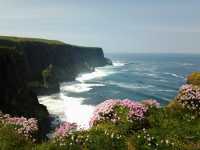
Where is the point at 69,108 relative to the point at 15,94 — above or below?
below

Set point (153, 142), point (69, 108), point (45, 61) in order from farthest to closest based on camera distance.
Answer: point (45, 61), point (69, 108), point (153, 142)

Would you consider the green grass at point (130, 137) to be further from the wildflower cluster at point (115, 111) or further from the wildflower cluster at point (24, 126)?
the wildflower cluster at point (24, 126)

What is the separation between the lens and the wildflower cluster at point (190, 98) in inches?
682

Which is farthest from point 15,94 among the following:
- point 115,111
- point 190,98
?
point 115,111

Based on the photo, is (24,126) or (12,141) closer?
(12,141)

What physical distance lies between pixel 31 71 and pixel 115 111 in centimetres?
9986

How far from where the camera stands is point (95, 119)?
1608 centimetres

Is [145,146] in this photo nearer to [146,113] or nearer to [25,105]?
[146,113]

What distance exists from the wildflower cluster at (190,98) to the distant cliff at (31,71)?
145 ft

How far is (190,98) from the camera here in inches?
690

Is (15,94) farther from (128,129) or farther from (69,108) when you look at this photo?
(128,129)

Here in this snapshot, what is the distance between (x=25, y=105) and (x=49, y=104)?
20.2m

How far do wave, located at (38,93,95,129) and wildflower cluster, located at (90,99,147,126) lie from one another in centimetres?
4818

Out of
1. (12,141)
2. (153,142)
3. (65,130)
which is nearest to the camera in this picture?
(153,142)
